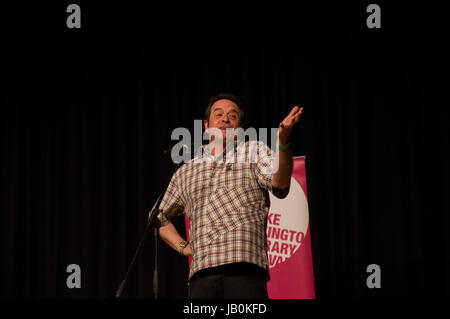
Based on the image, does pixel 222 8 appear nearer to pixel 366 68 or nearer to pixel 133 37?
pixel 133 37

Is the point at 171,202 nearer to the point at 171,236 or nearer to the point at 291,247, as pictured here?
the point at 171,236

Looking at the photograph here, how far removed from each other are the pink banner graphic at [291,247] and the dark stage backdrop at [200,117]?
462 mm

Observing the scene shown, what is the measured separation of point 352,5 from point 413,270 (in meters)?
1.95

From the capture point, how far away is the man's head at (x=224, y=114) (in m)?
2.14

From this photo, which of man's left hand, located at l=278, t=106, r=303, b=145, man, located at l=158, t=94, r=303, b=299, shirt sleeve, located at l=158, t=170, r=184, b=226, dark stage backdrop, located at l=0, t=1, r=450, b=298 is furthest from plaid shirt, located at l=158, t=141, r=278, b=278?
dark stage backdrop, located at l=0, t=1, r=450, b=298

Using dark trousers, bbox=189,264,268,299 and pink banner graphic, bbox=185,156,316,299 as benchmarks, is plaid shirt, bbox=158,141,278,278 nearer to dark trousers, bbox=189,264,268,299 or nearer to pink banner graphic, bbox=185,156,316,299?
dark trousers, bbox=189,264,268,299

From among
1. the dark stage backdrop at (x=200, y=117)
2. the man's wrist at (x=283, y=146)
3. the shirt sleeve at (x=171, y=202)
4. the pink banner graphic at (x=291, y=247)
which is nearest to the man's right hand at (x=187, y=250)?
the shirt sleeve at (x=171, y=202)

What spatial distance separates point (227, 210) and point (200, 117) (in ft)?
6.80

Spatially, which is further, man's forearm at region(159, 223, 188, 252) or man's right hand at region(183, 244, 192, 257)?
man's forearm at region(159, 223, 188, 252)

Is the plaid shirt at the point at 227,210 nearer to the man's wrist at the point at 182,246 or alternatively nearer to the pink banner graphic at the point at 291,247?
the man's wrist at the point at 182,246

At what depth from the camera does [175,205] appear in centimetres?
220

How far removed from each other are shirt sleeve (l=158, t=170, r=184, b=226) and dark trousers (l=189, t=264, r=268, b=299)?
0.48m

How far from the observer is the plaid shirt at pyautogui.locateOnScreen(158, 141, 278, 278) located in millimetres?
1794

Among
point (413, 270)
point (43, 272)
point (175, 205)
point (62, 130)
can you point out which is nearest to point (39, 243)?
point (43, 272)
